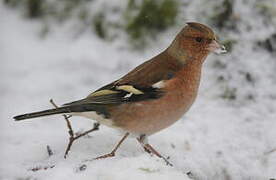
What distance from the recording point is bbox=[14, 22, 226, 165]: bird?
3.45m

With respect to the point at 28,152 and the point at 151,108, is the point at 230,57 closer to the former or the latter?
the point at 151,108

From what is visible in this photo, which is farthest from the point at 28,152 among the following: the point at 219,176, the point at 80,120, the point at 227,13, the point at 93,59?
the point at 227,13

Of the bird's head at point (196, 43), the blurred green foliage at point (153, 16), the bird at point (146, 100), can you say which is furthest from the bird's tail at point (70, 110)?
the blurred green foliage at point (153, 16)

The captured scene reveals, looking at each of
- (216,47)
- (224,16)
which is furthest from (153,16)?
(216,47)

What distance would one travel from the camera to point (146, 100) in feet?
11.4

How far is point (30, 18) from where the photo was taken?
5.42m

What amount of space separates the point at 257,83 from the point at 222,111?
42cm

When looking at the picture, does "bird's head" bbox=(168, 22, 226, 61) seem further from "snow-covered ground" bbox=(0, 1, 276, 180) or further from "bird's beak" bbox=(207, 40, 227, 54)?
"snow-covered ground" bbox=(0, 1, 276, 180)

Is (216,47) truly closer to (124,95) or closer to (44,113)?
(124,95)

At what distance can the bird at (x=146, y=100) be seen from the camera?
11.3 feet

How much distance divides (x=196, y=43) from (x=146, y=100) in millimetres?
570

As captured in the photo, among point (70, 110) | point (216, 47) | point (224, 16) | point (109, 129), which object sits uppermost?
point (224, 16)

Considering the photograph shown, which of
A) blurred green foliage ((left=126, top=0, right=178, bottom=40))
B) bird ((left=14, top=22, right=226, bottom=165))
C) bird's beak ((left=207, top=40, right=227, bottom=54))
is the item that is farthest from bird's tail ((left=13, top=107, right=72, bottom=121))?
blurred green foliage ((left=126, top=0, right=178, bottom=40))

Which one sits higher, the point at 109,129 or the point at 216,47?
the point at 216,47
